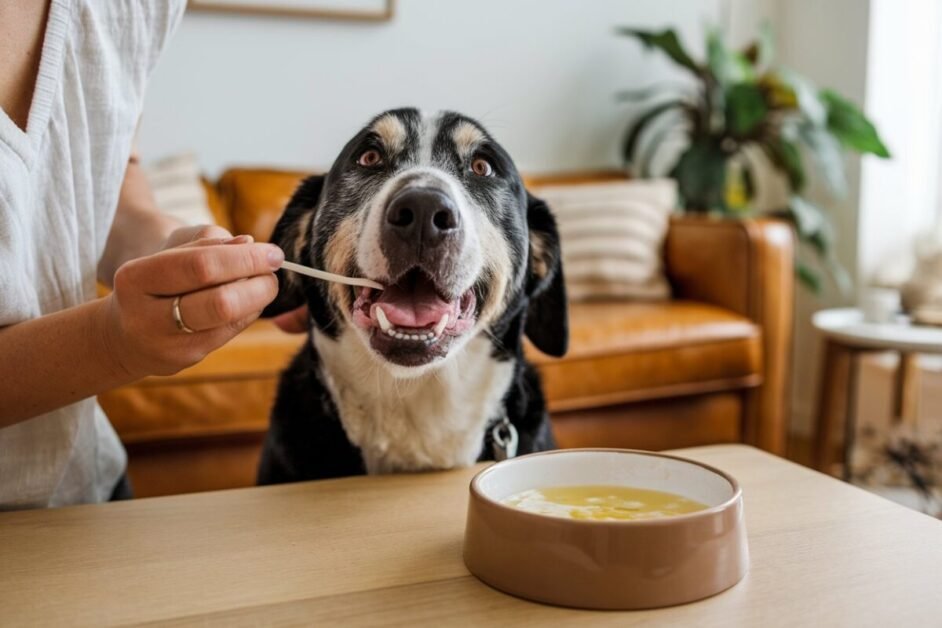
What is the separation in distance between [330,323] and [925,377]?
2956mm

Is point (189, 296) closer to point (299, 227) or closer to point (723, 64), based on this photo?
point (299, 227)

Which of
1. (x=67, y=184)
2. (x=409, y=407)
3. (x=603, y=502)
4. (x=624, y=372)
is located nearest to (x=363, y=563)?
(x=603, y=502)

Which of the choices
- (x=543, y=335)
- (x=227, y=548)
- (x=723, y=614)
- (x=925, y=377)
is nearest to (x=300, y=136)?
(x=543, y=335)

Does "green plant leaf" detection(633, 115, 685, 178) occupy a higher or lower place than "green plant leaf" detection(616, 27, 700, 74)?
lower

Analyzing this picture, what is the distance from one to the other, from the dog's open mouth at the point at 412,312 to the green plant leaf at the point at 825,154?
279cm

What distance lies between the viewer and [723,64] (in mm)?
3637

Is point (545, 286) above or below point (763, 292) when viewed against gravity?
above

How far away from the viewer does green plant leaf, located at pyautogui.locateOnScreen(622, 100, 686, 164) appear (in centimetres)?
382

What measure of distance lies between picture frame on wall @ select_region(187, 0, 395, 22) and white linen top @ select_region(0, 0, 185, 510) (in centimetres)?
227

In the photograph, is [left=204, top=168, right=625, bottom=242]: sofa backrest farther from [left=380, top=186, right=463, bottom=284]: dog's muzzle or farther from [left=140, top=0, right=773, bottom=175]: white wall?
[left=380, top=186, right=463, bottom=284]: dog's muzzle

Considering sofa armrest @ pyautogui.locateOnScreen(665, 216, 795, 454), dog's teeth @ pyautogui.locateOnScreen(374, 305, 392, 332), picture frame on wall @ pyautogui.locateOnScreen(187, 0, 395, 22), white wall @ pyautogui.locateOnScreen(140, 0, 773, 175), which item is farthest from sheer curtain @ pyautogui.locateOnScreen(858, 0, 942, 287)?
dog's teeth @ pyautogui.locateOnScreen(374, 305, 392, 332)

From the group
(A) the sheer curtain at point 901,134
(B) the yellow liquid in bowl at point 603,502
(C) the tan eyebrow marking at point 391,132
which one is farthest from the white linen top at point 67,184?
(A) the sheer curtain at point 901,134

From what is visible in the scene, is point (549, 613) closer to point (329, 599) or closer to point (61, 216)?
point (329, 599)

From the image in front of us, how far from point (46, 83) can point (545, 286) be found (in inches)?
28.5
